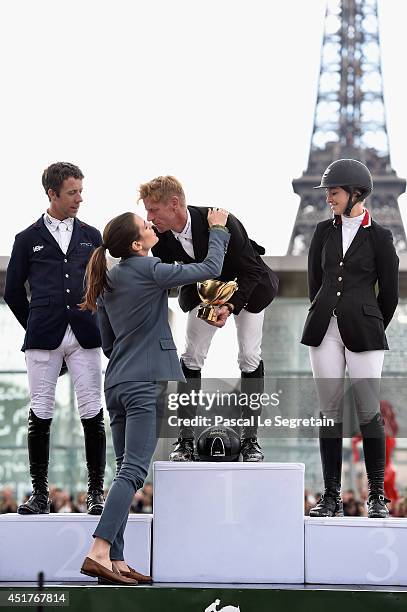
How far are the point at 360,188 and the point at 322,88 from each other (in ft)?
123

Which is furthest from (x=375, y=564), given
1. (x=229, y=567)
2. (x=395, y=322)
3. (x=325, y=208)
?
(x=325, y=208)

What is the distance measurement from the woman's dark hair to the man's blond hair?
337 mm

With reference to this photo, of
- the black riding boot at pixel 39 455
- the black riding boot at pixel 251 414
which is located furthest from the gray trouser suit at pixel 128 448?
the black riding boot at pixel 251 414

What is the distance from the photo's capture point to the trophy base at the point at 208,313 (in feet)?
18.4

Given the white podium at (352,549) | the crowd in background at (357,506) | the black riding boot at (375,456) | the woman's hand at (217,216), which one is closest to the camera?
the white podium at (352,549)

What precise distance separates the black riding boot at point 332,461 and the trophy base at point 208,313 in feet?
2.61

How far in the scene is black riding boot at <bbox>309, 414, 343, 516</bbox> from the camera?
18.6 ft

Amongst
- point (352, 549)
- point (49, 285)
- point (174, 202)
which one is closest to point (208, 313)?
point (174, 202)

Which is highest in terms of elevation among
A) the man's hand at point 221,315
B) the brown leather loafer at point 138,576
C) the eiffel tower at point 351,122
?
the eiffel tower at point 351,122

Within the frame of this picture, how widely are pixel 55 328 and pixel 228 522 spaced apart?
1.30 m

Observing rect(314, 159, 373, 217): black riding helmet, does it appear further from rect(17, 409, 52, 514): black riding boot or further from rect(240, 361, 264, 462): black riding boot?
rect(17, 409, 52, 514): black riding boot

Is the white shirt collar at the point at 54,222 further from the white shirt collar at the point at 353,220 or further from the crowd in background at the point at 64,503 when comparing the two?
the crowd in background at the point at 64,503

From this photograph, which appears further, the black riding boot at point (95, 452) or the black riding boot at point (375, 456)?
the black riding boot at point (95, 452)

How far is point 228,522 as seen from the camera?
17.5ft
